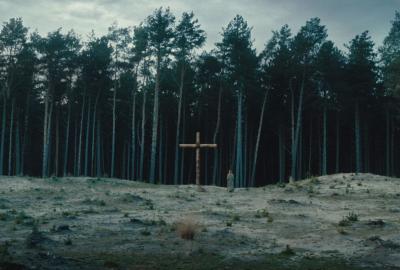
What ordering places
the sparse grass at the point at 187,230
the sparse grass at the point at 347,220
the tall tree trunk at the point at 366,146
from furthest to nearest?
the tall tree trunk at the point at 366,146 → the sparse grass at the point at 347,220 → the sparse grass at the point at 187,230

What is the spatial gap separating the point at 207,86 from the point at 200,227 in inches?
1644

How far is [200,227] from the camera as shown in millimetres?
16672

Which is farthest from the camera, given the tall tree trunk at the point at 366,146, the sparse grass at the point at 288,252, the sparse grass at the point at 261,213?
the tall tree trunk at the point at 366,146

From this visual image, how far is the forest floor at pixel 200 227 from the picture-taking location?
40.2 ft

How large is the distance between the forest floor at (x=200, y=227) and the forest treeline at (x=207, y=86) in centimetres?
1827

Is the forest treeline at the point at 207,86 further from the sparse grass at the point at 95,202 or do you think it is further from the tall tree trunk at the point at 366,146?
the sparse grass at the point at 95,202

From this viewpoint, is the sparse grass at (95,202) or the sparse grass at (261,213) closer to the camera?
the sparse grass at (261,213)

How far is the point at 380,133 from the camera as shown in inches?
2464

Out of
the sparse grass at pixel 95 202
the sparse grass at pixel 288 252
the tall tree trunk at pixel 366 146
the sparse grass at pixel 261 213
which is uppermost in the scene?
the tall tree trunk at pixel 366 146

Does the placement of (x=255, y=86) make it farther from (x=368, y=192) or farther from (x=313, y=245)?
(x=313, y=245)

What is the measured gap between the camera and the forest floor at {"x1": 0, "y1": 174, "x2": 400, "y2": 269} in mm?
12266

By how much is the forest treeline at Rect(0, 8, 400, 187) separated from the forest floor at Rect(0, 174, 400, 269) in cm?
1827

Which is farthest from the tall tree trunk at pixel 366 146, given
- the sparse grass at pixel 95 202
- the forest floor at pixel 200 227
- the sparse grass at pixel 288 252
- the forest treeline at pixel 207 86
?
the sparse grass at pixel 288 252

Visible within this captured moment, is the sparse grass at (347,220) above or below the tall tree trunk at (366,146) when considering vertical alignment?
below
